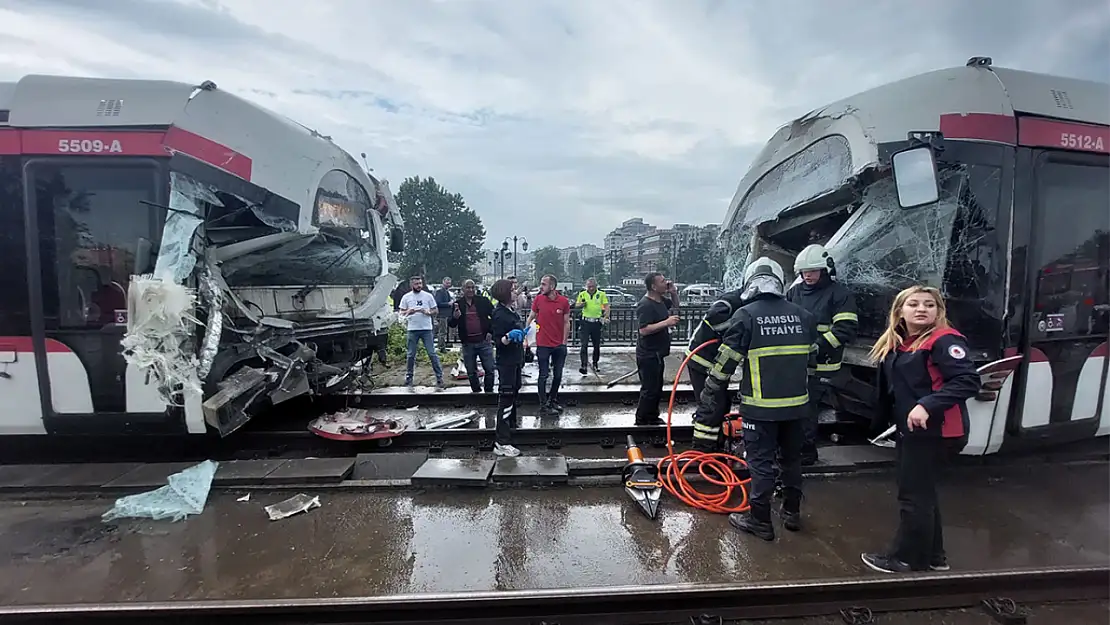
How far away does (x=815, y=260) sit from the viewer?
13.5 feet

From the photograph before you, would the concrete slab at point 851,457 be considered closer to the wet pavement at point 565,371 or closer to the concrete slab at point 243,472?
the wet pavement at point 565,371

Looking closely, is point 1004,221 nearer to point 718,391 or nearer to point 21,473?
point 718,391

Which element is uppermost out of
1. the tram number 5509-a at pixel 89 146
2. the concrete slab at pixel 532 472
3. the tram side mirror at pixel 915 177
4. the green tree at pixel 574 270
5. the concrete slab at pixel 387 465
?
the green tree at pixel 574 270

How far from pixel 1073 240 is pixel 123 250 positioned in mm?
7306

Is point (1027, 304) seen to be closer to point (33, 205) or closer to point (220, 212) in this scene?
point (220, 212)

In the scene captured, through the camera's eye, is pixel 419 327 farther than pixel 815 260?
Yes

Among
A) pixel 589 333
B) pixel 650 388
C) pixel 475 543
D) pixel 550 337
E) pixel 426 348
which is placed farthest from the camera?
pixel 589 333

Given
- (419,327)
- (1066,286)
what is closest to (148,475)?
(419,327)

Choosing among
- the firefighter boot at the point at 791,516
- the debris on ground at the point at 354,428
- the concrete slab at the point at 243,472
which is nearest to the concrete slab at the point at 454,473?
the debris on ground at the point at 354,428

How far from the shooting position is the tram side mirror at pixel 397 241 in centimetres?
724

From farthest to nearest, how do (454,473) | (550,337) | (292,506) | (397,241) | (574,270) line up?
(574,270) → (397,241) → (550,337) → (454,473) → (292,506)

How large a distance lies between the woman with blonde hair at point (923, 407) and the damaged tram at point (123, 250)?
470 cm

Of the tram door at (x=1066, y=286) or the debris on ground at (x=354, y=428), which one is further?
the debris on ground at (x=354, y=428)

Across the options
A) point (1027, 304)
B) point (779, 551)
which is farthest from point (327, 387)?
point (1027, 304)
